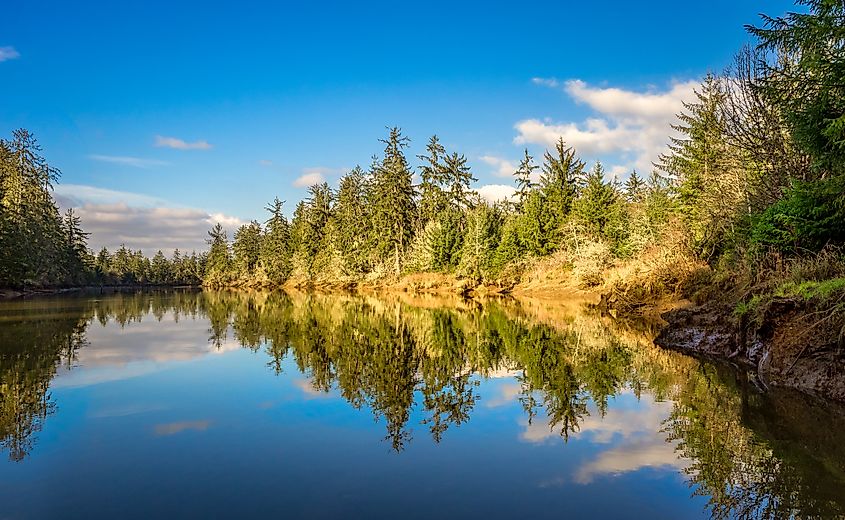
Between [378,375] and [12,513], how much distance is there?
7.64 metres

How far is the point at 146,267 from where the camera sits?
5118 inches

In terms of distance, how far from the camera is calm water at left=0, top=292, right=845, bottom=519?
566 cm

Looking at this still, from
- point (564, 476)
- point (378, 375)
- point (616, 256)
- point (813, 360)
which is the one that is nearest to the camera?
point (564, 476)

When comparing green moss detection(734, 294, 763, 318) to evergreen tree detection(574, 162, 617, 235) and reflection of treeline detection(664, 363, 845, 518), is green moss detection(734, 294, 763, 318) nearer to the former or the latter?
reflection of treeline detection(664, 363, 845, 518)

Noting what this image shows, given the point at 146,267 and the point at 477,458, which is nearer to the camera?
the point at 477,458

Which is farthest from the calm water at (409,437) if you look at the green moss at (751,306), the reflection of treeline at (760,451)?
the green moss at (751,306)

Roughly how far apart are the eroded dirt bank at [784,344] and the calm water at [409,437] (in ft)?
2.45

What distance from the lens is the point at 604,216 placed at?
4791 cm

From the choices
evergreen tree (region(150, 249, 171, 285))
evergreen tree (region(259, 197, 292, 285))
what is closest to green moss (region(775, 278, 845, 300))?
evergreen tree (region(259, 197, 292, 285))

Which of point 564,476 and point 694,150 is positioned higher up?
point 694,150

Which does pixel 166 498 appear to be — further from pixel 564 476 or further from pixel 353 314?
pixel 353 314

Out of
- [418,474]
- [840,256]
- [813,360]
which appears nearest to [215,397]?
[418,474]

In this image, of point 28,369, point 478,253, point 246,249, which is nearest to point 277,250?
point 246,249

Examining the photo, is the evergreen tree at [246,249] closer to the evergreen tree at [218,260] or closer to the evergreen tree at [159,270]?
the evergreen tree at [218,260]
